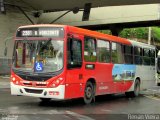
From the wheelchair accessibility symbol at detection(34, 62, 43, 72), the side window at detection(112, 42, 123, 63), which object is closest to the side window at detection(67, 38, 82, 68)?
the wheelchair accessibility symbol at detection(34, 62, 43, 72)

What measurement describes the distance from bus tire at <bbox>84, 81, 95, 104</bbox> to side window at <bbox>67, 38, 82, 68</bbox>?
117 centimetres

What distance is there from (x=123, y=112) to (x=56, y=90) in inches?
94.1

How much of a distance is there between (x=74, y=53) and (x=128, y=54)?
6066 millimetres

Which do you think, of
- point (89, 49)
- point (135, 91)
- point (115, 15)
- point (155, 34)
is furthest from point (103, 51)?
point (155, 34)

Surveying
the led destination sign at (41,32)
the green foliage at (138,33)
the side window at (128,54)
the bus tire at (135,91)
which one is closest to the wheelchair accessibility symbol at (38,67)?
the led destination sign at (41,32)

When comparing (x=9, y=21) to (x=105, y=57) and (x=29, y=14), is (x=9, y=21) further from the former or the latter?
(x=105, y=57)

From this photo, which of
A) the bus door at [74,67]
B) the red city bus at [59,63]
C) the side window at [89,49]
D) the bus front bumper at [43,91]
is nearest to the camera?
the bus front bumper at [43,91]

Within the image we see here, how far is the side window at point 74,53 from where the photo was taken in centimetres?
1553

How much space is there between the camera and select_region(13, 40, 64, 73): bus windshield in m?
15.3

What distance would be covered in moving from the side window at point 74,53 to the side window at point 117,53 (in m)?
3.37

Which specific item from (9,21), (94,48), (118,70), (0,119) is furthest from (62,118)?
(9,21)

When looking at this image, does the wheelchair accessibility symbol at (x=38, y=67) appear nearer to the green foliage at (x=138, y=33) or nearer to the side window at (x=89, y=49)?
the side window at (x=89, y=49)

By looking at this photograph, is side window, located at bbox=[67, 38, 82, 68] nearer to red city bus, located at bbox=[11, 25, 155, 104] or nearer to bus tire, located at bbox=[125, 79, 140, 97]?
red city bus, located at bbox=[11, 25, 155, 104]

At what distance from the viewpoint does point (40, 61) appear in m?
15.4
